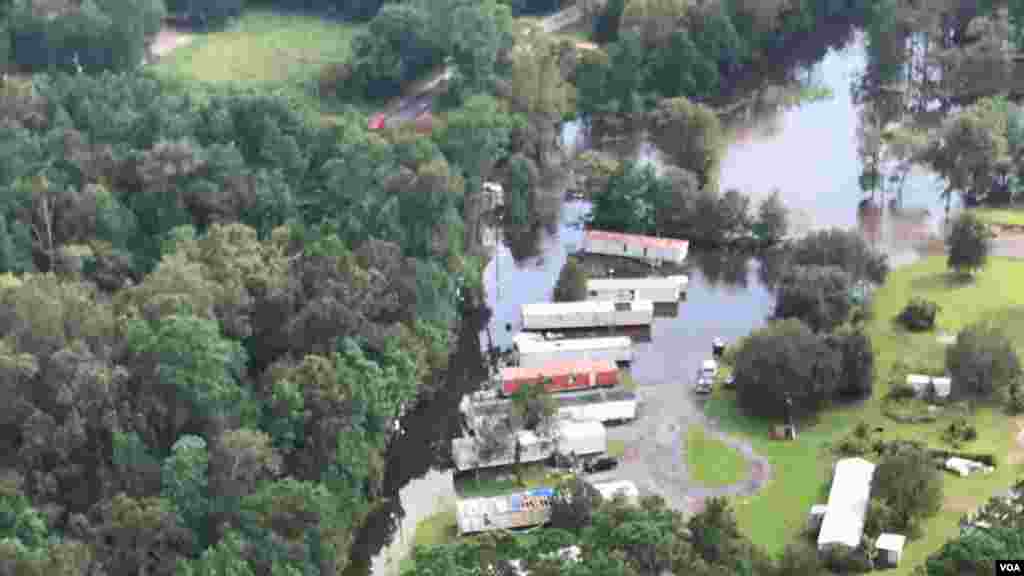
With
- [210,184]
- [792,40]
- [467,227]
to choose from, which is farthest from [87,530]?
[792,40]

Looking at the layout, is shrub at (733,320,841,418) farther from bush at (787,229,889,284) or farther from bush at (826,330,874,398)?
bush at (787,229,889,284)

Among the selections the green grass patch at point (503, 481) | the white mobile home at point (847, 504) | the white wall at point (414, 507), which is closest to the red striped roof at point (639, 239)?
the green grass patch at point (503, 481)

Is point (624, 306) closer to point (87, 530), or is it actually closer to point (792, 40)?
point (87, 530)

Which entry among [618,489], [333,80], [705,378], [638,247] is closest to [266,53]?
[333,80]

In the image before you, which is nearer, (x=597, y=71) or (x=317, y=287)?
(x=317, y=287)

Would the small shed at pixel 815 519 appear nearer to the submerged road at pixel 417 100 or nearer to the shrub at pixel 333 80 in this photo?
the submerged road at pixel 417 100

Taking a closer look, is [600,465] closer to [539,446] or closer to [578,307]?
[539,446]

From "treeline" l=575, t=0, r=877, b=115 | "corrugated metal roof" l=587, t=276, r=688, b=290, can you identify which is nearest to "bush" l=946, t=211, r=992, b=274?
"corrugated metal roof" l=587, t=276, r=688, b=290

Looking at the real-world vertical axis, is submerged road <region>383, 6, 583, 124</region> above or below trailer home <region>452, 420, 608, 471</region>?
above
